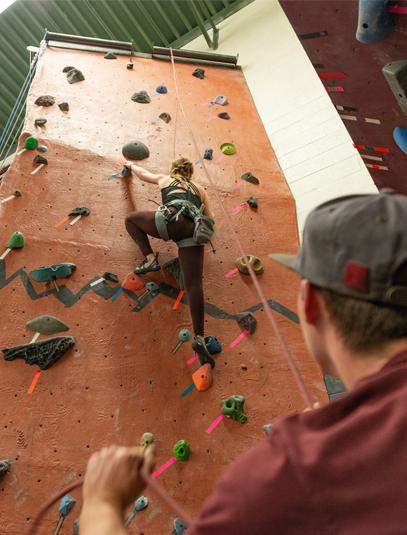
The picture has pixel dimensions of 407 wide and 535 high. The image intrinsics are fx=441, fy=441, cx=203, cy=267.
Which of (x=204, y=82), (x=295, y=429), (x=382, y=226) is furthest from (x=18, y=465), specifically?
(x=204, y=82)

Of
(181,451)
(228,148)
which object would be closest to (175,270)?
(181,451)

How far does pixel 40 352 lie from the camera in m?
2.07

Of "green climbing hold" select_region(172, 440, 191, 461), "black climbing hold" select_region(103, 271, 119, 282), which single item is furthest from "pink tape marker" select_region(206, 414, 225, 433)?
"black climbing hold" select_region(103, 271, 119, 282)

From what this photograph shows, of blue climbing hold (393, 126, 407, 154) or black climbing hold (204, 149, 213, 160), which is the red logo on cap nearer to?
blue climbing hold (393, 126, 407, 154)

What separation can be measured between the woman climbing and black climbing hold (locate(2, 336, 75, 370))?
22.8 inches

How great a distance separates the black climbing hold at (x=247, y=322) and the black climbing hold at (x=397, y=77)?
126 cm

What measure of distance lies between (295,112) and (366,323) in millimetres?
3415

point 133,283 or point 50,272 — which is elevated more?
point 50,272

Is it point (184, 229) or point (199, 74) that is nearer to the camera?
point (184, 229)

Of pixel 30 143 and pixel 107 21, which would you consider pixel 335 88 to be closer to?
pixel 30 143

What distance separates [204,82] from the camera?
12.5 feet

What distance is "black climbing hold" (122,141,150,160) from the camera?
2979mm

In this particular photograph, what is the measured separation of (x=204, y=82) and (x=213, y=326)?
242 cm

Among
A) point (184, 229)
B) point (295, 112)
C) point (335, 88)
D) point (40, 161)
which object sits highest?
point (40, 161)
